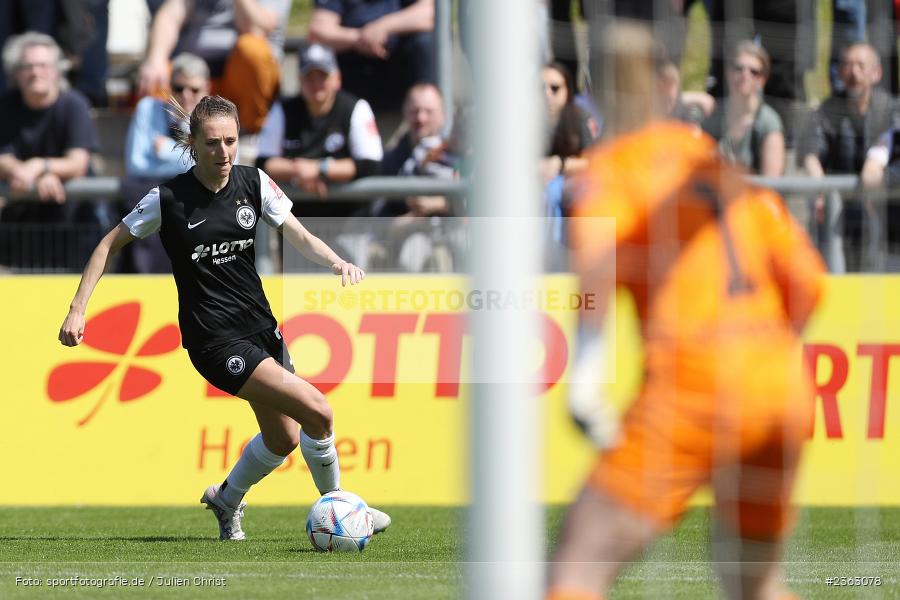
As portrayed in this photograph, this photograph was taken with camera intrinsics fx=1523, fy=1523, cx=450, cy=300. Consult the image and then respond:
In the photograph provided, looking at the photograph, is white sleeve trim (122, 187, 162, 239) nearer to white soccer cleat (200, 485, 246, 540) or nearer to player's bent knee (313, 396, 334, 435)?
player's bent knee (313, 396, 334, 435)

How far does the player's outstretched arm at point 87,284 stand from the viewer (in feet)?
21.3

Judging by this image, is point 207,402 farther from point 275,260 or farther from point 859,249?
point 859,249

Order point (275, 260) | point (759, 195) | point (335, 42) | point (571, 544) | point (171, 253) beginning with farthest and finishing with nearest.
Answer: point (335, 42)
point (275, 260)
point (171, 253)
point (759, 195)
point (571, 544)

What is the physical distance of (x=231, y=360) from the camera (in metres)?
6.82

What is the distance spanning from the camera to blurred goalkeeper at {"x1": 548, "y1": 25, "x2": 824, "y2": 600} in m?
3.64

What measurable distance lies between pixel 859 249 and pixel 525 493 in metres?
5.97

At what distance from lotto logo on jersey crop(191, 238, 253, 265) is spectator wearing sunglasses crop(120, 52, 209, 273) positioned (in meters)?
2.56

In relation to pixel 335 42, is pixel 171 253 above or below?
below

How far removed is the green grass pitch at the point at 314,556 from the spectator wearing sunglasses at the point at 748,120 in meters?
1.99

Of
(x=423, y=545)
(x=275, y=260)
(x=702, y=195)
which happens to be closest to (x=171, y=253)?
(x=423, y=545)

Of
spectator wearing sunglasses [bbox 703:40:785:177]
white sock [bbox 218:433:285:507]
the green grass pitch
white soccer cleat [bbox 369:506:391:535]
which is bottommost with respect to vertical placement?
the green grass pitch

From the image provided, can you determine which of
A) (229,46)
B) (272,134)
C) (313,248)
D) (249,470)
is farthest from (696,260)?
(229,46)

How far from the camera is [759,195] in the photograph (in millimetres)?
3949

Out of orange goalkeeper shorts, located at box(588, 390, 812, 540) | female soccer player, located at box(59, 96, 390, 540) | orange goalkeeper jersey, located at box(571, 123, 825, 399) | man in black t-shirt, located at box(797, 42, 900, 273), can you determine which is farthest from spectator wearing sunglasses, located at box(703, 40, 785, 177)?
orange goalkeeper shorts, located at box(588, 390, 812, 540)
